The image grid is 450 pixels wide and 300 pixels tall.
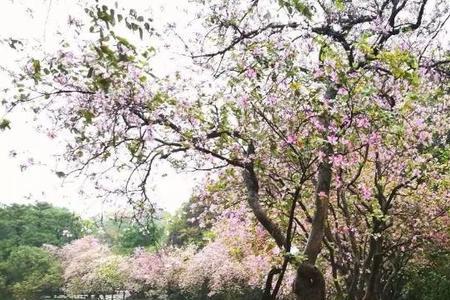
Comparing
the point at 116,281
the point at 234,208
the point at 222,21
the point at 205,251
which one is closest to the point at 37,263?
the point at 116,281

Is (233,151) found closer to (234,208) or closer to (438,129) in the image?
(234,208)

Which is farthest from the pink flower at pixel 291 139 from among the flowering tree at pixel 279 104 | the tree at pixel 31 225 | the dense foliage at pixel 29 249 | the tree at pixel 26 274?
the tree at pixel 31 225

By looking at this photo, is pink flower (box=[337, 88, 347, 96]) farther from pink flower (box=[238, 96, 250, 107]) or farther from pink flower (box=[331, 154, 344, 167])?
pink flower (box=[238, 96, 250, 107])

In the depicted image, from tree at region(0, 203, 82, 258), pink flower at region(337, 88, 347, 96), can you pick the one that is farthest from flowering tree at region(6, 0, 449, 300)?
tree at region(0, 203, 82, 258)

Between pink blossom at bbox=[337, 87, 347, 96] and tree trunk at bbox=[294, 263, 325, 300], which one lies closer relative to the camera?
pink blossom at bbox=[337, 87, 347, 96]

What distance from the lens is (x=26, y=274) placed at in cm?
4469

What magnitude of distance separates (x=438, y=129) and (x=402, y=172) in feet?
3.88

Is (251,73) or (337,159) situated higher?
(251,73)

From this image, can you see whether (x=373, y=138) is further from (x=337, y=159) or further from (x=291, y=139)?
(x=291, y=139)

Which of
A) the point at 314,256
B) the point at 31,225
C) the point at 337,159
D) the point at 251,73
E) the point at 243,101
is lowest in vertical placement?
the point at 314,256

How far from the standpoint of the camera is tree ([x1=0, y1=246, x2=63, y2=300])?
43.0 meters

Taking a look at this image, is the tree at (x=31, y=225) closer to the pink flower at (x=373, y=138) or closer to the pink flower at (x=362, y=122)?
the pink flower at (x=373, y=138)

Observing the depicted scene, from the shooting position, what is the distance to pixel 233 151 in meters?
6.75

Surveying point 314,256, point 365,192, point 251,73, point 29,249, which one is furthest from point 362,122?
point 29,249
